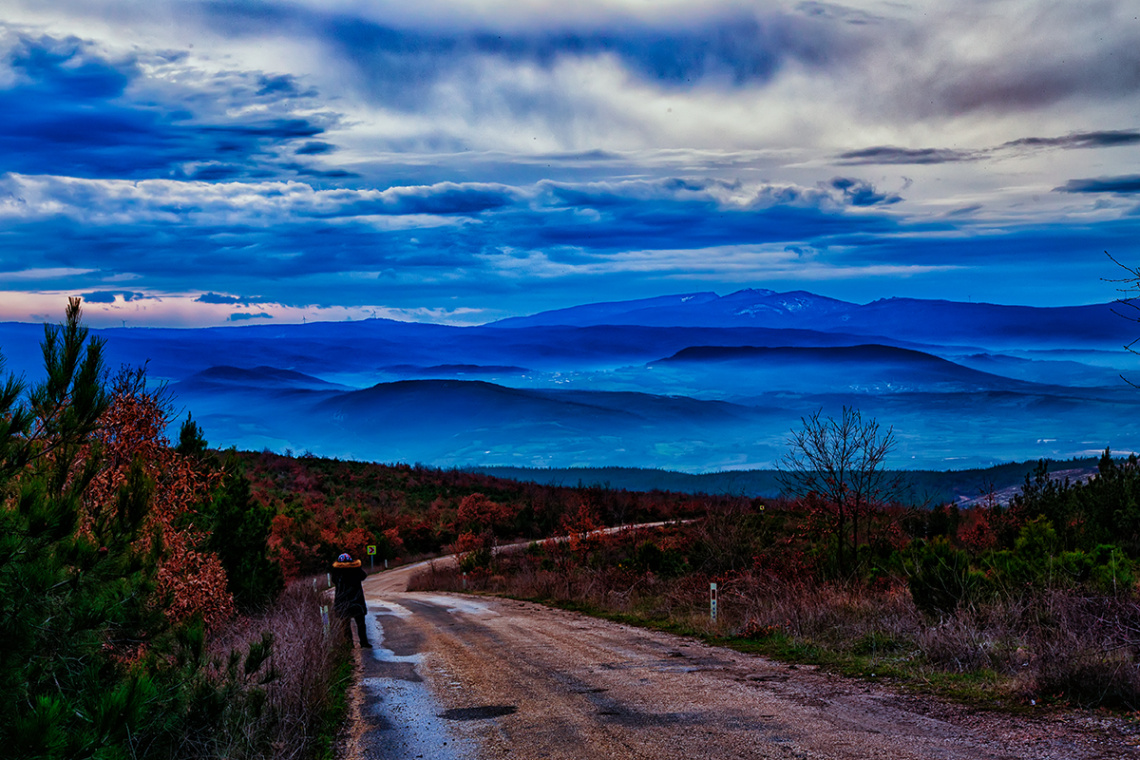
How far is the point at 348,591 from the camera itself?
1773 centimetres

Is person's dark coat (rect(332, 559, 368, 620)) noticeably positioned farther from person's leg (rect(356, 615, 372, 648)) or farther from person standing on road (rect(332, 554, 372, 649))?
person's leg (rect(356, 615, 372, 648))

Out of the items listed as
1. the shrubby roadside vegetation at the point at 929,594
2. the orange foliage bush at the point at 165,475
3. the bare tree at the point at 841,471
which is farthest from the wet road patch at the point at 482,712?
the bare tree at the point at 841,471

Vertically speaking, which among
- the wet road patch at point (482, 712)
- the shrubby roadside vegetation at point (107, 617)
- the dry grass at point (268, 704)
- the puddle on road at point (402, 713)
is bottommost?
the puddle on road at point (402, 713)

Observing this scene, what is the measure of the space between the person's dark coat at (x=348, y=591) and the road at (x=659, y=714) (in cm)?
139

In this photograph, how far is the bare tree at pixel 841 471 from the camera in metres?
19.8

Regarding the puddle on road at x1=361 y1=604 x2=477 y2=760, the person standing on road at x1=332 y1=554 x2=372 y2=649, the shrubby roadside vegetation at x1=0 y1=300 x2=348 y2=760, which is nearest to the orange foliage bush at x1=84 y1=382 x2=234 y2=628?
the shrubby roadside vegetation at x1=0 y1=300 x2=348 y2=760

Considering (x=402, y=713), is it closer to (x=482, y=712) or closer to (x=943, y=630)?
(x=482, y=712)

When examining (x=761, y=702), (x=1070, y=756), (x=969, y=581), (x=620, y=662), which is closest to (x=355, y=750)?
(x=761, y=702)

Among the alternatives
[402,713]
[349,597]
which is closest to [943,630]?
[402,713]

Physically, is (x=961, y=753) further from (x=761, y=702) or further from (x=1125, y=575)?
(x=1125, y=575)

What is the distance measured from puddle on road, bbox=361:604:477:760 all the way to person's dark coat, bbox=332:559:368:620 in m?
0.83

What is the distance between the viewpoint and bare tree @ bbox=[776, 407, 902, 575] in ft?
65.1

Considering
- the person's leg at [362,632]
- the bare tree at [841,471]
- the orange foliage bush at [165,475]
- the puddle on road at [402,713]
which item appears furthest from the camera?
the bare tree at [841,471]

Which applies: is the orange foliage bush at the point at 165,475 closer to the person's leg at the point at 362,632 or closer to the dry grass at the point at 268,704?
the dry grass at the point at 268,704
